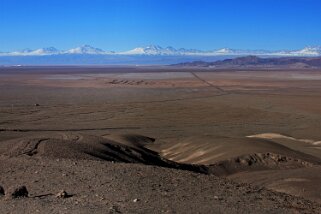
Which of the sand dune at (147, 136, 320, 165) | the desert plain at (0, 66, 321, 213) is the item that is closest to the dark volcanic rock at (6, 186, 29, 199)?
the desert plain at (0, 66, 321, 213)

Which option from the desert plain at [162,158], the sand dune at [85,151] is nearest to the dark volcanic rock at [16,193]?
the desert plain at [162,158]

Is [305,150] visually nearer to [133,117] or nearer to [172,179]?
[172,179]

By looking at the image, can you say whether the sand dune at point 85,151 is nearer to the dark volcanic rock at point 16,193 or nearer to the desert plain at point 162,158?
the desert plain at point 162,158

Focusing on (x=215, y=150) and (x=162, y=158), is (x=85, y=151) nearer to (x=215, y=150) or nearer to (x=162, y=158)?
(x=162, y=158)

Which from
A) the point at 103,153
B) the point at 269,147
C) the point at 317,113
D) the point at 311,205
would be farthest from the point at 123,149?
the point at 317,113

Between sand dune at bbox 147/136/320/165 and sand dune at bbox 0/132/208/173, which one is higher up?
sand dune at bbox 0/132/208/173

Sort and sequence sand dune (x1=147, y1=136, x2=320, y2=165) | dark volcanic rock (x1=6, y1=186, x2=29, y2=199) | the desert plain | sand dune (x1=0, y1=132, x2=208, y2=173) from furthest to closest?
1. sand dune (x1=147, y1=136, x2=320, y2=165)
2. sand dune (x1=0, y1=132, x2=208, y2=173)
3. the desert plain
4. dark volcanic rock (x1=6, y1=186, x2=29, y2=199)

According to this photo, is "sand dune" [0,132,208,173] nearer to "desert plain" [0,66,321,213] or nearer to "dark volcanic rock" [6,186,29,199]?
"desert plain" [0,66,321,213]

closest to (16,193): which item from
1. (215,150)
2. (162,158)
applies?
(162,158)
